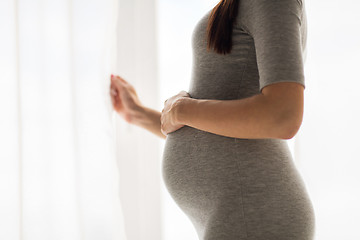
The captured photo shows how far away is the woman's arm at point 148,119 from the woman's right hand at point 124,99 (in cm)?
1

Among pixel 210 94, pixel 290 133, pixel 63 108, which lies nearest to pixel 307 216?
pixel 290 133

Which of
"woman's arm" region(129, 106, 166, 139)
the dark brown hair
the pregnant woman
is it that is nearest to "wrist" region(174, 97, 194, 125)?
the pregnant woman

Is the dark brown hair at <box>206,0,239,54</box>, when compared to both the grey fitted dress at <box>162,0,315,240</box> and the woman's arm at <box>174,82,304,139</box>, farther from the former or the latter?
the woman's arm at <box>174,82,304,139</box>

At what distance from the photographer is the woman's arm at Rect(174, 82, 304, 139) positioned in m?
0.66

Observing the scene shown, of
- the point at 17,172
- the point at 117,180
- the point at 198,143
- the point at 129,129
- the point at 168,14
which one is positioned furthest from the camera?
the point at 168,14

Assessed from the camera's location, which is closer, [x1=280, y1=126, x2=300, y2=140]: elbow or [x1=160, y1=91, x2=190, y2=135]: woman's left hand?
[x1=280, y1=126, x2=300, y2=140]: elbow

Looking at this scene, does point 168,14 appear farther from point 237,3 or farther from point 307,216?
point 307,216

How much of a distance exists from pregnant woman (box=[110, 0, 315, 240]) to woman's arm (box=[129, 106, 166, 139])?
0.32m

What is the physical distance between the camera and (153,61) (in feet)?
4.26

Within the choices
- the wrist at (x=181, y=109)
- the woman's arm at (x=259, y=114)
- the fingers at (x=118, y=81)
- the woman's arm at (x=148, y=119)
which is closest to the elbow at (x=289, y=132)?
the woman's arm at (x=259, y=114)

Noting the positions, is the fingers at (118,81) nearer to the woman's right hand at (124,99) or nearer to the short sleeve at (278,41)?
the woman's right hand at (124,99)

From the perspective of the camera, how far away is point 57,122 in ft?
3.27

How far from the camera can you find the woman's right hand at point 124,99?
117cm

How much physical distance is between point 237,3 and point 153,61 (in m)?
0.59
